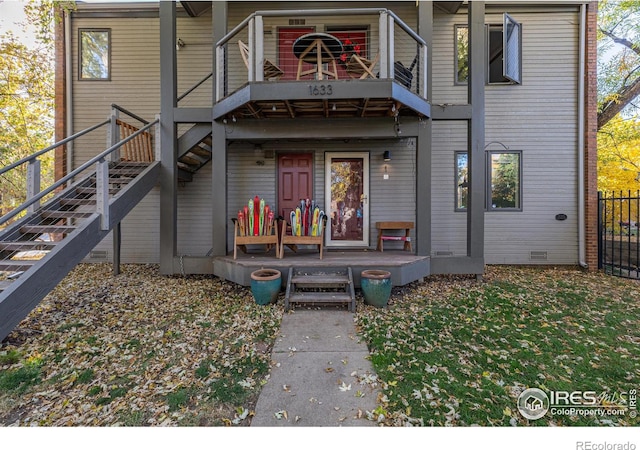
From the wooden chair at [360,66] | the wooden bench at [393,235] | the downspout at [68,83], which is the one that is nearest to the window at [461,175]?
the wooden bench at [393,235]

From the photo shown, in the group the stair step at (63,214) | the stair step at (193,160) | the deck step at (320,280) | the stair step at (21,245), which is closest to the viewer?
the stair step at (21,245)

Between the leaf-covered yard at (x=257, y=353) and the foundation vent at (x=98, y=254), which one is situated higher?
the foundation vent at (x=98, y=254)

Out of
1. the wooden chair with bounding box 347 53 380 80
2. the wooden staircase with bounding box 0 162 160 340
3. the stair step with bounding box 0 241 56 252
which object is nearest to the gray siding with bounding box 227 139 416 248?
the wooden chair with bounding box 347 53 380 80

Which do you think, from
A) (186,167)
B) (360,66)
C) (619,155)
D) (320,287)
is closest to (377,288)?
(320,287)

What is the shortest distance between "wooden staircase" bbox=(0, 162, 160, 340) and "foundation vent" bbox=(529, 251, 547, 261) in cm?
820

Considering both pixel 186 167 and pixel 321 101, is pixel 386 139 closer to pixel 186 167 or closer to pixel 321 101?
pixel 321 101

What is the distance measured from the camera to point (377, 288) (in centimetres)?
407

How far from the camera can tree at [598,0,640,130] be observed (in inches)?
317

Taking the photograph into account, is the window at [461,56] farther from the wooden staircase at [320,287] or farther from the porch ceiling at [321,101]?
the wooden staircase at [320,287]

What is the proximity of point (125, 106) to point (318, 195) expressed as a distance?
197 inches

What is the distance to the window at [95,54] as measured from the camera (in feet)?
22.0

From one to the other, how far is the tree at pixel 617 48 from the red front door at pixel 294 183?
26.6 ft

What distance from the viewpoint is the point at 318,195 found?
663 centimetres
